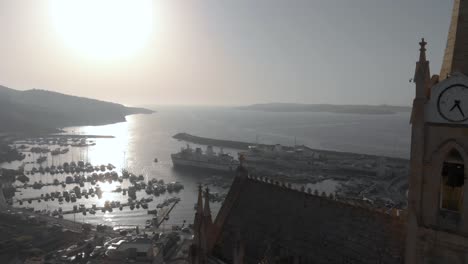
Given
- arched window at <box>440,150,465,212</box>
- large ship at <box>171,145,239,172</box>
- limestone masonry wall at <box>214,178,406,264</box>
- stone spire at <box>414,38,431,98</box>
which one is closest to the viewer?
arched window at <box>440,150,465,212</box>

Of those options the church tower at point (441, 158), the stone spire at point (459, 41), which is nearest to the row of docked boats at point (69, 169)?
the church tower at point (441, 158)

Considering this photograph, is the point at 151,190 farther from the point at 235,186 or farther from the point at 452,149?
the point at 452,149

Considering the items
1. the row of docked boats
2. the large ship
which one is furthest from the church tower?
the row of docked boats

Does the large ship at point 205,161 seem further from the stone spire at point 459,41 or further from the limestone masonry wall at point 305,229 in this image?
the stone spire at point 459,41

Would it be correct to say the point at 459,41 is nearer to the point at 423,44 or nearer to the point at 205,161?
the point at 423,44

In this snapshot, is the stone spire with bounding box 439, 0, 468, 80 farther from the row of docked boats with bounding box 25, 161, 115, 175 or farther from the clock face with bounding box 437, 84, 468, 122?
the row of docked boats with bounding box 25, 161, 115, 175

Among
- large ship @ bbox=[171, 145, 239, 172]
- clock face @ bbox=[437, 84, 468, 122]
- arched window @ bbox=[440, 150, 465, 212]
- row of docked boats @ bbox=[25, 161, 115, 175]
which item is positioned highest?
clock face @ bbox=[437, 84, 468, 122]

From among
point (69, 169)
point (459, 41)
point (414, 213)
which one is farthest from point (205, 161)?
point (459, 41)
